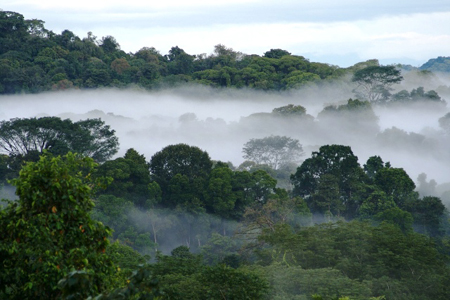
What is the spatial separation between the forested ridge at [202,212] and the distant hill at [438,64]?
4932cm

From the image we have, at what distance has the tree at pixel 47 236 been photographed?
5320 mm

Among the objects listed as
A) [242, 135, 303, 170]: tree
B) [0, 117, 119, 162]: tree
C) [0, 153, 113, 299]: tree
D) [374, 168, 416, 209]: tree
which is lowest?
[242, 135, 303, 170]: tree

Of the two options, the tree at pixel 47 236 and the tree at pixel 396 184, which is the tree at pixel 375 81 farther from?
the tree at pixel 47 236

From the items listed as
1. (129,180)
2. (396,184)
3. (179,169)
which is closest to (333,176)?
(396,184)

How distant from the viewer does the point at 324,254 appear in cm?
1677

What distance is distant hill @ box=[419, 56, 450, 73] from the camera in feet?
368

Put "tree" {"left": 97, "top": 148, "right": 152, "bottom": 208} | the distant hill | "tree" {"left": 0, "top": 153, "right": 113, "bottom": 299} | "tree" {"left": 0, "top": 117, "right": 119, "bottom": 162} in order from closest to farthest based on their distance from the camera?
1. "tree" {"left": 0, "top": 153, "right": 113, "bottom": 299}
2. "tree" {"left": 97, "top": 148, "right": 152, "bottom": 208}
3. "tree" {"left": 0, "top": 117, "right": 119, "bottom": 162}
4. the distant hill

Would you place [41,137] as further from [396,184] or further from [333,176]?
[396,184]

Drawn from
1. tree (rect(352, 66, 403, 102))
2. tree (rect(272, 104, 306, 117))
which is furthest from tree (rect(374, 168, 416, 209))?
tree (rect(352, 66, 403, 102))

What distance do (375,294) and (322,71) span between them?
61081 mm

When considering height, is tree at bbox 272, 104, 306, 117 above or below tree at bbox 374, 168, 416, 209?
above

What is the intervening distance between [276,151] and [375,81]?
86.6 ft

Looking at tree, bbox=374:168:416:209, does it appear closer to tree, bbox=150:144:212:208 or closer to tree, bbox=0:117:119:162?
tree, bbox=150:144:212:208

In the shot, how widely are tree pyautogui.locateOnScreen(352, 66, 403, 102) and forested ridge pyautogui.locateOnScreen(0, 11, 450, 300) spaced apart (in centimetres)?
23
